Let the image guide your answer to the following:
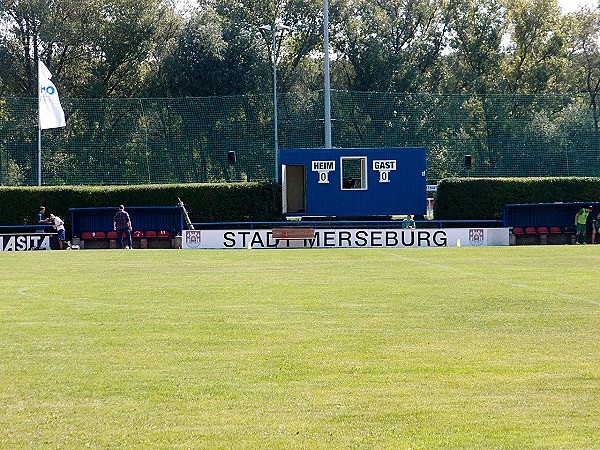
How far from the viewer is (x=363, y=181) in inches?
1708

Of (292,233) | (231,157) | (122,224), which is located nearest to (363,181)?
(292,233)

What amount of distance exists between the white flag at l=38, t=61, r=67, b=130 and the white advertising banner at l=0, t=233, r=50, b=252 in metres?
6.52

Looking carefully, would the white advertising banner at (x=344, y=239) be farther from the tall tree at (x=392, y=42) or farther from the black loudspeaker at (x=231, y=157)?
the tall tree at (x=392, y=42)

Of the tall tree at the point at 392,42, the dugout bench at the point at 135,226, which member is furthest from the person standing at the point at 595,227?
the tall tree at the point at 392,42

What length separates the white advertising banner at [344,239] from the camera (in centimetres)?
3922

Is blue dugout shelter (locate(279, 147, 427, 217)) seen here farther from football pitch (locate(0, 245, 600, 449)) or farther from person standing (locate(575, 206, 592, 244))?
football pitch (locate(0, 245, 600, 449))

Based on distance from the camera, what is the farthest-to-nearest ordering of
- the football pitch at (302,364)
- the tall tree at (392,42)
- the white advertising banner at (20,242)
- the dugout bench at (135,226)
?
1. the tall tree at (392,42)
2. the dugout bench at (135,226)
3. the white advertising banner at (20,242)
4. the football pitch at (302,364)

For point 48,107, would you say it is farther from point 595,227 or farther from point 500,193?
point 595,227

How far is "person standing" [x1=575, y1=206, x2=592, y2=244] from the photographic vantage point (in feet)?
132

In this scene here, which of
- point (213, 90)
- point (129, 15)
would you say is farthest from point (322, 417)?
point (129, 15)

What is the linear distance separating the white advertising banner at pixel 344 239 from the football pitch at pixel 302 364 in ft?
63.1

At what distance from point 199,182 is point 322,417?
137ft

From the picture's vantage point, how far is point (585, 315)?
13773 millimetres

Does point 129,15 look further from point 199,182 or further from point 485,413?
point 485,413
